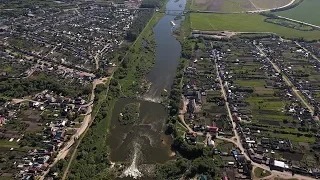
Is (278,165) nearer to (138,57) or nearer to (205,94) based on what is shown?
(205,94)

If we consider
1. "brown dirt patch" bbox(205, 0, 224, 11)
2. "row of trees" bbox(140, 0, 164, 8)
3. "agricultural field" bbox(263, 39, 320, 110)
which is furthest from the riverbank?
"brown dirt patch" bbox(205, 0, 224, 11)

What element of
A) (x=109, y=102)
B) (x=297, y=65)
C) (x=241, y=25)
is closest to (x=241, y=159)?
(x=109, y=102)

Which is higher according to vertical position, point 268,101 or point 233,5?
point 233,5

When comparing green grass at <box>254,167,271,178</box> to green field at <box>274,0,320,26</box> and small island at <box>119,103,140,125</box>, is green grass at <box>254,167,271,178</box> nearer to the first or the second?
small island at <box>119,103,140,125</box>

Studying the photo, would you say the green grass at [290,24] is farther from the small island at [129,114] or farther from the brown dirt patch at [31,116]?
the brown dirt patch at [31,116]

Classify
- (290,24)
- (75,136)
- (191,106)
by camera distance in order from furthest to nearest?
(290,24) < (191,106) < (75,136)

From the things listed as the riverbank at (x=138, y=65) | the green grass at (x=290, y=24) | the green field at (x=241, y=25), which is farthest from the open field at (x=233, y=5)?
the riverbank at (x=138, y=65)

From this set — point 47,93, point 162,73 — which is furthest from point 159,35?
point 47,93
